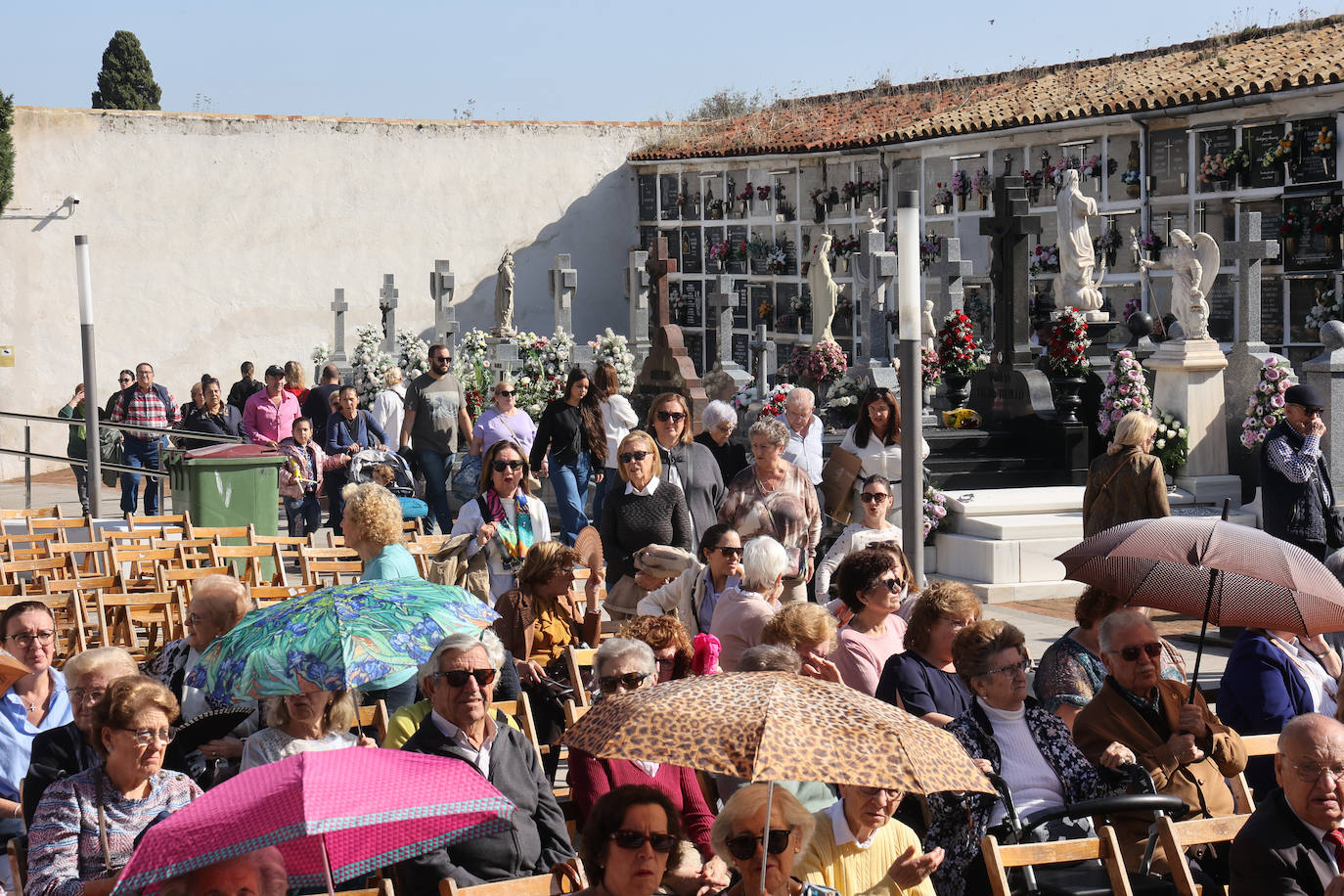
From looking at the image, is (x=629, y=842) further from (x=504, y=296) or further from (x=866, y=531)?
(x=504, y=296)

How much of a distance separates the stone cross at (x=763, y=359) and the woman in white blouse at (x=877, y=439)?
7720 millimetres

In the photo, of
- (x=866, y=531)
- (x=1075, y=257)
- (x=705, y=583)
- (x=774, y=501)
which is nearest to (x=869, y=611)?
(x=705, y=583)

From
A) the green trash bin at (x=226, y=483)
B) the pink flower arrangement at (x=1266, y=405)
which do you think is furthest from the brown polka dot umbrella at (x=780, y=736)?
the pink flower arrangement at (x=1266, y=405)

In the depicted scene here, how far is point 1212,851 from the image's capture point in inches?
186

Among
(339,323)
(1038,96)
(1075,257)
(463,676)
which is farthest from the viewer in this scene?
(339,323)

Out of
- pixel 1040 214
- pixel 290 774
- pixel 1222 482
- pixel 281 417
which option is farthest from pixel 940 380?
pixel 290 774

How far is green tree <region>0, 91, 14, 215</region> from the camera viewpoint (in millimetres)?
24000

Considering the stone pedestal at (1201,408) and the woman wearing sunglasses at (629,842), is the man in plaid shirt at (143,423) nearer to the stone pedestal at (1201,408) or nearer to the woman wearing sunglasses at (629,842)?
the stone pedestal at (1201,408)

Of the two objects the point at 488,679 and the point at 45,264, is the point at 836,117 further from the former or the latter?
the point at 488,679

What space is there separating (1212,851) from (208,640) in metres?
3.43

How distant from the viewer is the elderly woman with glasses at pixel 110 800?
4.18m

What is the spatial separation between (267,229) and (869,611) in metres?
22.8

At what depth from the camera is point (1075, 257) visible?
17.5 metres

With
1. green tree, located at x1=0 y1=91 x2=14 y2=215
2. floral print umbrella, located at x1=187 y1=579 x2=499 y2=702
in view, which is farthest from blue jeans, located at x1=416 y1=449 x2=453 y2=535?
green tree, located at x1=0 y1=91 x2=14 y2=215
